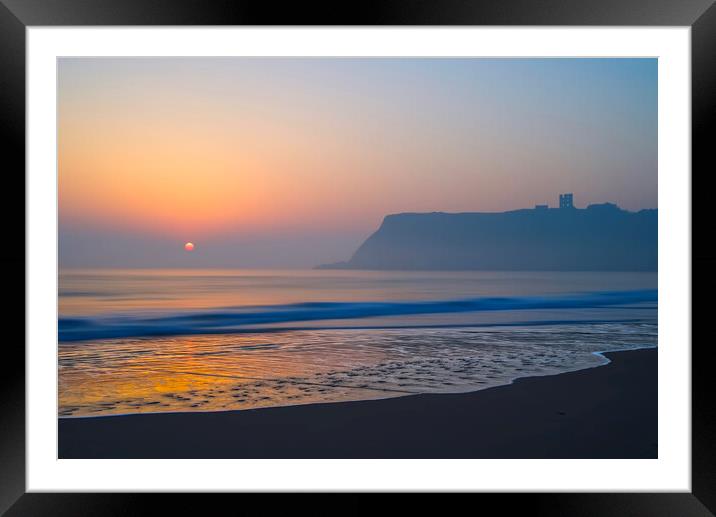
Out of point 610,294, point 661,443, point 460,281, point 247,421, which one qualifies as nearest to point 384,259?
point 460,281

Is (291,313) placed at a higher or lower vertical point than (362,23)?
lower

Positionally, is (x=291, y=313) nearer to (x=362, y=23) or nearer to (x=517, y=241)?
(x=362, y=23)

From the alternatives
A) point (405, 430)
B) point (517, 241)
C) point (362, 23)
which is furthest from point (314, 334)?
point (517, 241)

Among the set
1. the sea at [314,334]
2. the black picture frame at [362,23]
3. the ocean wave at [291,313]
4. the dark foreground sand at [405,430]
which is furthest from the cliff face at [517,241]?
the black picture frame at [362,23]

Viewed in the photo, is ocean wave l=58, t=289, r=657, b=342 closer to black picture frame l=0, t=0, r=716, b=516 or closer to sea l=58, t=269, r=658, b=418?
sea l=58, t=269, r=658, b=418

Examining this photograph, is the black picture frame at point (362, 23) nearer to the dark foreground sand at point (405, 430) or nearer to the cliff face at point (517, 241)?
the dark foreground sand at point (405, 430)

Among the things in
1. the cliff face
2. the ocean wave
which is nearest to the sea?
the ocean wave
